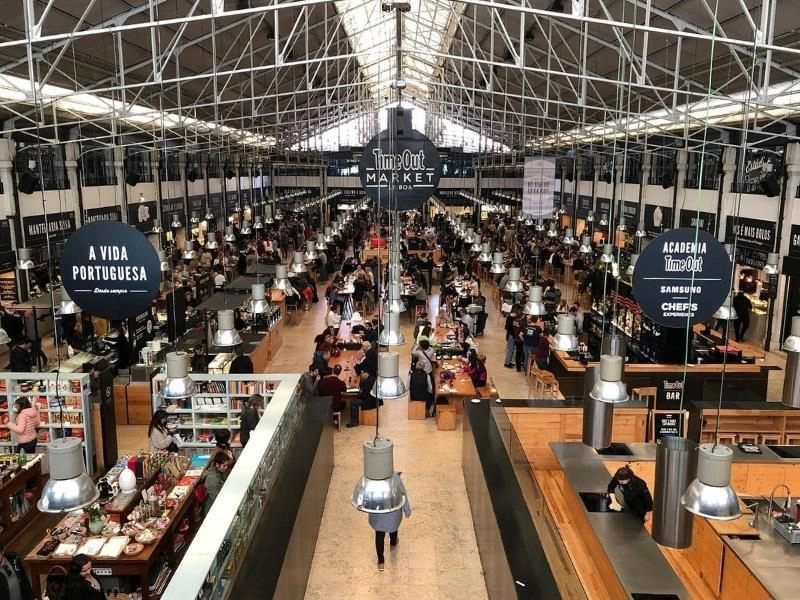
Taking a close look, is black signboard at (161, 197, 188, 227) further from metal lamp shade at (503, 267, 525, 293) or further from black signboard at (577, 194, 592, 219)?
black signboard at (577, 194, 592, 219)

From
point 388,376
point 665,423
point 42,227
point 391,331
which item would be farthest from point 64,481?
point 42,227

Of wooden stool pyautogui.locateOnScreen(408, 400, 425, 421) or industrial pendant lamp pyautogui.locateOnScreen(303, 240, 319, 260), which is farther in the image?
industrial pendant lamp pyautogui.locateOnScreen(303, 240, 319, 260)

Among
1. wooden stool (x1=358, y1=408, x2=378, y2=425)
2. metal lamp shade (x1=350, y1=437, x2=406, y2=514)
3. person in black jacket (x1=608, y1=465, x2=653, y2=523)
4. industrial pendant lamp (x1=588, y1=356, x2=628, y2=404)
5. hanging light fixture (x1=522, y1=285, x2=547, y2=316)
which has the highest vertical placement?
industrial pendant lamp (x1=588, y1=356, x2=628, y2=404)

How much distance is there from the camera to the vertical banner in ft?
56.8

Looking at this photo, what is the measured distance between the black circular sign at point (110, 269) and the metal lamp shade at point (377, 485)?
263cm

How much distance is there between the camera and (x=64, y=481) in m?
4.73

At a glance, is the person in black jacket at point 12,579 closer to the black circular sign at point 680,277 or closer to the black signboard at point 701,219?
the black circular sign at point 680,277

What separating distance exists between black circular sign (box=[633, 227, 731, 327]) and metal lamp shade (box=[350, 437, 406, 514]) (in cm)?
277

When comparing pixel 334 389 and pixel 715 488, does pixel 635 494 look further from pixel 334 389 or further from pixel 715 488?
pixel 334 389

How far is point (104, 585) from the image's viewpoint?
6414 millimetres

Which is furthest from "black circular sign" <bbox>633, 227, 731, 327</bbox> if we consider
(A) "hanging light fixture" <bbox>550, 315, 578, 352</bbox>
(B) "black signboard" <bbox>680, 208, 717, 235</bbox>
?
(B) "black signboard" <bbox>680, 208, 717, 235</bbox>

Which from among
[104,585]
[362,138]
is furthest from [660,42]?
[362,138]

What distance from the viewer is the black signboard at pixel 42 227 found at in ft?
57.7

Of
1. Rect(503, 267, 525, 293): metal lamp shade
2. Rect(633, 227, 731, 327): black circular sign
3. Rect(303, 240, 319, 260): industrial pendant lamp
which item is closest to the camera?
Rect(633, 227, 731, 327): black circular sign
